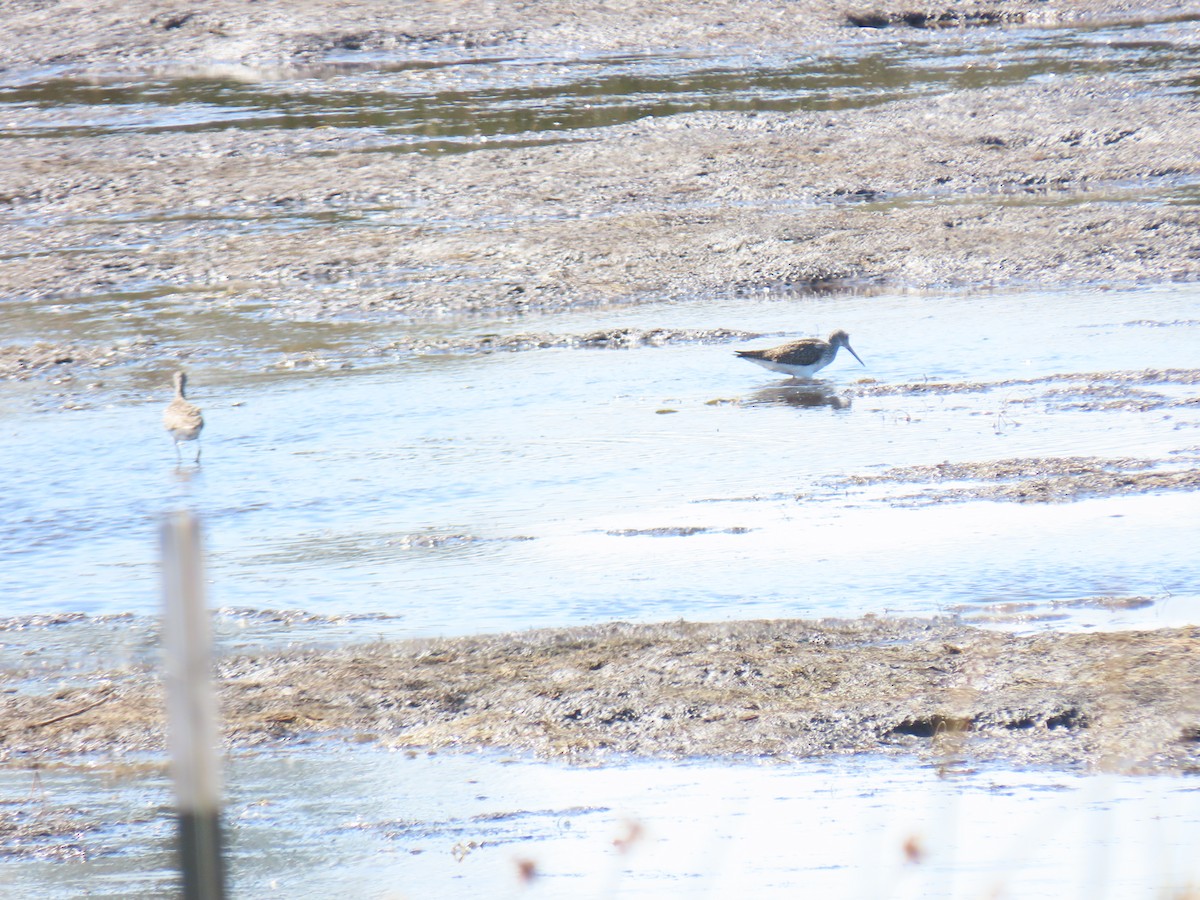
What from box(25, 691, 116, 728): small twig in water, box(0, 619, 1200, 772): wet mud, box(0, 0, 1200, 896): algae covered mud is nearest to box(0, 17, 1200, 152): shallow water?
box(0, 0, 1200, 896): algae covered mud

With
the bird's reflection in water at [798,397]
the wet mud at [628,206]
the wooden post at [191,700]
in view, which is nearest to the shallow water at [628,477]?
the bird's reflection in water at [798,397]

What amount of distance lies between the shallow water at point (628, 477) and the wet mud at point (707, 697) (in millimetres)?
378

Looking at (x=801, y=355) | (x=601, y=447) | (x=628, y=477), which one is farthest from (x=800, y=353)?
(x=628, y=477)

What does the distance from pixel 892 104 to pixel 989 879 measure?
15.0 meters

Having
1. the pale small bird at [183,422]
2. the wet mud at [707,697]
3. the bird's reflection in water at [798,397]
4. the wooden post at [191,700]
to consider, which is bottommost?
the bird's reflection in water at [798,397]

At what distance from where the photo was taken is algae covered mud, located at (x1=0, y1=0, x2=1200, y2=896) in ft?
16.8

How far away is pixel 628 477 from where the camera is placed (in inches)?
329

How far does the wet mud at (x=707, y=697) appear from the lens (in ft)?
16.6

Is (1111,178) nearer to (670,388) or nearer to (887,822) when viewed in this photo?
(670,388)

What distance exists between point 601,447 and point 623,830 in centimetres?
454

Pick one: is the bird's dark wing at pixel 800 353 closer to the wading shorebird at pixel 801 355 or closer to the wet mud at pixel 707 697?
the wading shorebird at pixel 801 355

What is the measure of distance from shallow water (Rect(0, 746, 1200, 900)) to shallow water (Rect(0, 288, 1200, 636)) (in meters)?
1.41

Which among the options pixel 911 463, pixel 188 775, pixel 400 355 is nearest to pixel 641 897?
pixel 188 775

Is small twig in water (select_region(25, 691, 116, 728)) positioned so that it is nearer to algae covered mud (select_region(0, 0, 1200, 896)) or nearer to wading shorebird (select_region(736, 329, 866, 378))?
algae covered mud (select_region(0, 0, 1200, 896))
